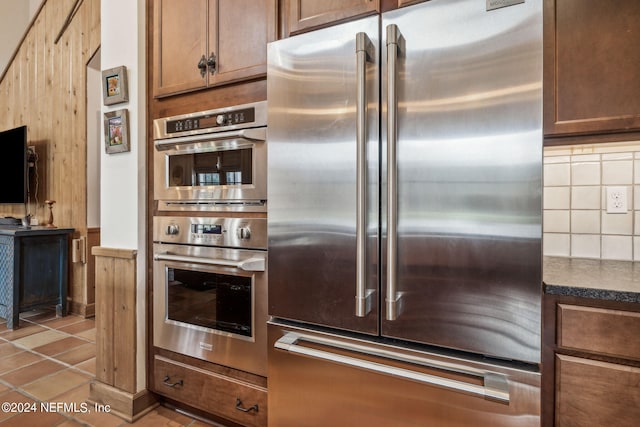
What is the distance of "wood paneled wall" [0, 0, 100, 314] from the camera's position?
3.21 m

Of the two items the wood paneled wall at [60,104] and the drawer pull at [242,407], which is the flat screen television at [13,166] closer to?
→ the wood paneled wall at [60,104]

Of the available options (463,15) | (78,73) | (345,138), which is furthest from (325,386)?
(78,73)

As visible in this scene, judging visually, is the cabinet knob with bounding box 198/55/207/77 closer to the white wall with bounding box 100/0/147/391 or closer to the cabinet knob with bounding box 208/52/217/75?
the cabinet knob with bounding box 208/52/217/75

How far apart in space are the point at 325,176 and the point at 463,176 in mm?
436

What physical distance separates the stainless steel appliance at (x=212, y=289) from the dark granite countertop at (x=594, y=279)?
105cm

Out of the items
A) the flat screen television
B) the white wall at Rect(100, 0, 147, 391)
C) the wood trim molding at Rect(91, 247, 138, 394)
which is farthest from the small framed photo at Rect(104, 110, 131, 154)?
the flat screen television

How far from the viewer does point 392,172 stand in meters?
0.97

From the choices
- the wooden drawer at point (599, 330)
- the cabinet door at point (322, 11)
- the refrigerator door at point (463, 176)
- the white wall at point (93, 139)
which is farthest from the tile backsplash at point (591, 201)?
the white wall at point (93, 139)

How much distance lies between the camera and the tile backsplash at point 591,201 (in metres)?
1.41

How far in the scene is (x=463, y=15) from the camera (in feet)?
3.09

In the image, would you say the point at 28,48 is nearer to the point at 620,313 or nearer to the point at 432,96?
the point at 432,96

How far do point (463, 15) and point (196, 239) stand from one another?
137 centimetres

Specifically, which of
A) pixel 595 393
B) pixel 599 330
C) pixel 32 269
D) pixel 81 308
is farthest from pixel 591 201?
pixel 32 269

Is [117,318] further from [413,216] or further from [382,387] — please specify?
[413,216]
